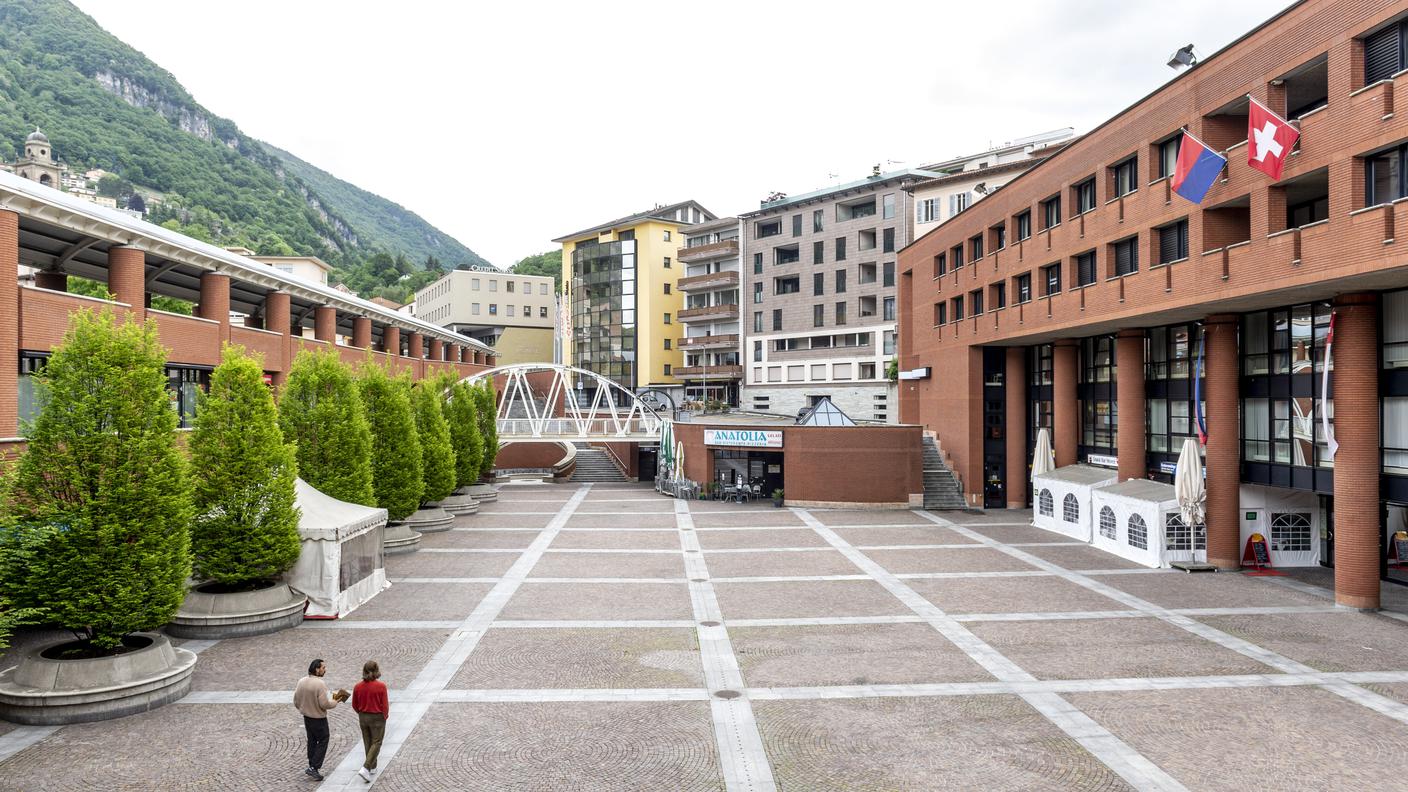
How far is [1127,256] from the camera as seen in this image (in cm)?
2980

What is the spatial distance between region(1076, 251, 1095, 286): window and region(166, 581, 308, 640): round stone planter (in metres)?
30.2

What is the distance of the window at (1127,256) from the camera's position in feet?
95.9

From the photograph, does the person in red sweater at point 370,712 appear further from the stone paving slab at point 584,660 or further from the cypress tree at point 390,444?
the cypress tree at point 390,444

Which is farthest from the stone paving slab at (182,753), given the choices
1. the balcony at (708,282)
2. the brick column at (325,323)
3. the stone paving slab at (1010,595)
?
the balcony at (708,282)

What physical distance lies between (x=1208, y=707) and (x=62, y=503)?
825 inches

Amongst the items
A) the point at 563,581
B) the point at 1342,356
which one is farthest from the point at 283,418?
the point at 1342,356

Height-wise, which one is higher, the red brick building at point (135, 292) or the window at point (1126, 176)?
the window at point (1126, 176)

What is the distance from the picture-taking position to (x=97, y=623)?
14219mm

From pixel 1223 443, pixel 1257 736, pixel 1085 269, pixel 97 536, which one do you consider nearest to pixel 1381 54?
pixel 1223 443

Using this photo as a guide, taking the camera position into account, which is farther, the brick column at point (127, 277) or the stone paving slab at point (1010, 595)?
the brick column at point (127, 277)

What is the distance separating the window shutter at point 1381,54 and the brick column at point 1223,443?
329 inches

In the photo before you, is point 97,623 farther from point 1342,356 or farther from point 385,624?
point 1342,356

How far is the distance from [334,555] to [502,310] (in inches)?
3375

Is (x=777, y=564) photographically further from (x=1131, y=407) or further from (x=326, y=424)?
(x=1131, y=407)
